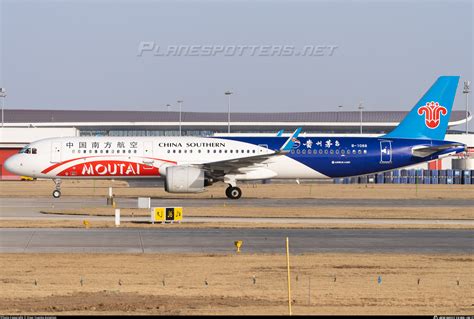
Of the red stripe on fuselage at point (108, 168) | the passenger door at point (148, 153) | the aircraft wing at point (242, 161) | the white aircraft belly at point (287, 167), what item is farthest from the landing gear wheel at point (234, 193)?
the red stripe on fuselage at point (108, 168)

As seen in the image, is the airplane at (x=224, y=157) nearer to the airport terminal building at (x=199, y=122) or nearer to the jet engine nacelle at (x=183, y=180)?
the jet engine nacelle at (x=183, y=180)

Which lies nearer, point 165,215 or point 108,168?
point 165,215

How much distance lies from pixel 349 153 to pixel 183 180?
12607mm

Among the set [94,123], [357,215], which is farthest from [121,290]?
[94,123]

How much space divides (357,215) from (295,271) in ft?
65.3

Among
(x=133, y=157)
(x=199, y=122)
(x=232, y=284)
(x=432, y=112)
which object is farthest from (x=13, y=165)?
A: (x=199, y=122)

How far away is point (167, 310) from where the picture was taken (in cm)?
1712

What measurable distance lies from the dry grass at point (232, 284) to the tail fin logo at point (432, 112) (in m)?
33.6

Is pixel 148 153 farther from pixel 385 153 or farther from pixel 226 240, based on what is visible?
pixel 226 240

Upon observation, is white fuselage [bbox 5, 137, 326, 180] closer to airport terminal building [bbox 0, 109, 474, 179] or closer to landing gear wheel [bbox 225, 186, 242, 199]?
landing gear wheel [bbox 225, 186, 242, 199]

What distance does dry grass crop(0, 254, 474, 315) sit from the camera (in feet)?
57.7

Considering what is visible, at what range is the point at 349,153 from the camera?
5600cm

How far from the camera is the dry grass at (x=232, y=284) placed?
57.7 ft

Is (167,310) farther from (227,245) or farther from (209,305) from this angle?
(227,245)
